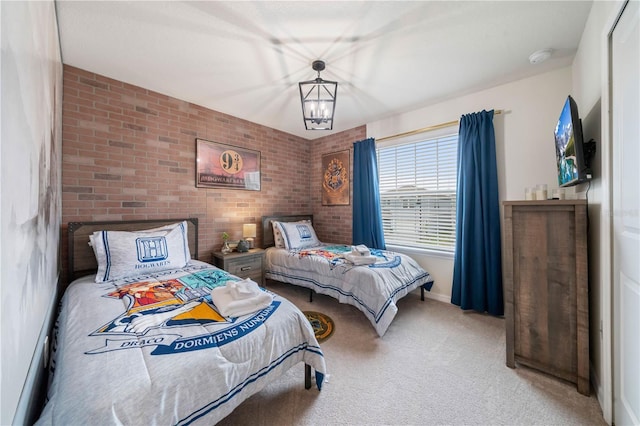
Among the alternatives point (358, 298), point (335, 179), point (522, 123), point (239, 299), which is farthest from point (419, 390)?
point (335, 179)

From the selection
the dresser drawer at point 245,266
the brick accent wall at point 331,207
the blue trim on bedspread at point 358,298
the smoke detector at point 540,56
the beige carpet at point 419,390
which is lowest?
the beige carpet at point 419,390

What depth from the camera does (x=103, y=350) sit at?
3.53 ft

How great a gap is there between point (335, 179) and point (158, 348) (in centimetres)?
352

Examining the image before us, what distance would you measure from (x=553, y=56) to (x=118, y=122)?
4.35 metres

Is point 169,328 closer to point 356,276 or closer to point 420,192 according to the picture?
point 356,276

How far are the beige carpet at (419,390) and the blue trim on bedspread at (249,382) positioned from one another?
22 cm

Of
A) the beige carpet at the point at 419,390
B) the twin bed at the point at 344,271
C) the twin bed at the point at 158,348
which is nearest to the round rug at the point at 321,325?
the beige carpet at the point at 419,390

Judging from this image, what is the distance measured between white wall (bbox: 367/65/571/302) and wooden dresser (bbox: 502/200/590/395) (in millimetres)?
1037

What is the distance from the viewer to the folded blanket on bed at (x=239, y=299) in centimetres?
145

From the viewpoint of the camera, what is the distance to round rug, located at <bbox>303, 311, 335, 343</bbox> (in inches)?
89.4

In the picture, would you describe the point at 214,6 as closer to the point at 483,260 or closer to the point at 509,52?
the point at 509,52

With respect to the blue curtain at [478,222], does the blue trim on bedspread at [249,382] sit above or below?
below

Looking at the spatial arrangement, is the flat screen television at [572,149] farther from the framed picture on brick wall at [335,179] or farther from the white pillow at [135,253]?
the white pillow at [135,253]

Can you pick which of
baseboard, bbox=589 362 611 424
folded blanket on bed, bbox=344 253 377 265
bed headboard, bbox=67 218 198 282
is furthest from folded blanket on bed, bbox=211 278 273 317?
baseboard, bbox=589 362 611 424
